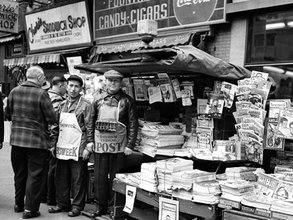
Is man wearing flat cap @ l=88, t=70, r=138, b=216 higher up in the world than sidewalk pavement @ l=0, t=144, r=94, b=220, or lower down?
higher up

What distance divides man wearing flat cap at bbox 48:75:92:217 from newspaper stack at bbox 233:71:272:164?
6.79 feet

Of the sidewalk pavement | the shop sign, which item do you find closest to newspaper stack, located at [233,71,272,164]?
the sidewalk pavement

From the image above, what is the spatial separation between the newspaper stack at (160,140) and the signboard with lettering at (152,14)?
3.53 meters

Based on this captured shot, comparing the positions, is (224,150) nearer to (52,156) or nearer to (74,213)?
(74,213)

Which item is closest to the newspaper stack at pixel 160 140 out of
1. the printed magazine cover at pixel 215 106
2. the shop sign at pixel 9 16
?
the printed magazine cover at pixel 215 106

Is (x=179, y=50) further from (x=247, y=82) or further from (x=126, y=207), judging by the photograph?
(x=126, y=207)

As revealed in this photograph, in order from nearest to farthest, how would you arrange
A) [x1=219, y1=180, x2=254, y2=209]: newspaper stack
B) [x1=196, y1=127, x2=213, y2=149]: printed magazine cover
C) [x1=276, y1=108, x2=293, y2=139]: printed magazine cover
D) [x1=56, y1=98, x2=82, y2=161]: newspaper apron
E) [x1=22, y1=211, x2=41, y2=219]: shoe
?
1. [x1=219, y1=180, x2=254, y2=209]: newspaper stack
2. [x1=276, y1=108, x2=293, y2=139]: printed magazine cover
3. [x1=196, y1=127, x2=213, y2=149]: printed magazine cover
4. [x1=22, y1=211, x2=41, y2=219]: shoe
5. [x1=56, y1=98, x2=82, y2=161]: newspaper apron

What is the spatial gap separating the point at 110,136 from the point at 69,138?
66 centimetres

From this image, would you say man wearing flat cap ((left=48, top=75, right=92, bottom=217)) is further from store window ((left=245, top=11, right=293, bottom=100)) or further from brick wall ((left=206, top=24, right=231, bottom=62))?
brick wall ((left=206, top=24, right=231, bottom=62))

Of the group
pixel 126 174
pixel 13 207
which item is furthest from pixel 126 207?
pixel 13 207

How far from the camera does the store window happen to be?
688cm

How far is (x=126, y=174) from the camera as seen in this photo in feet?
Answer: 16.1

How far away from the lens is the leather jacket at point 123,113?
4.87m

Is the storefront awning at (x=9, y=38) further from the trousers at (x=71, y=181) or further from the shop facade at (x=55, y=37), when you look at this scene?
the trousers at (x=71, y=181)
